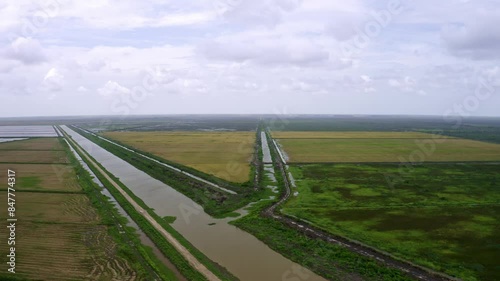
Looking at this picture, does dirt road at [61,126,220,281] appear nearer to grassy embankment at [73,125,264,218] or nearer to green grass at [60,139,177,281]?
green grass at [60,139,177,281]

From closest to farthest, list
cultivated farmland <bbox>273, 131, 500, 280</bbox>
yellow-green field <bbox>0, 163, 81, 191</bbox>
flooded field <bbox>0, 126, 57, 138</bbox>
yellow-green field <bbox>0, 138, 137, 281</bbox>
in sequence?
yellow-green field <bbox>0, 138, 137, 281</bbox>
cultivated farmland <bbox>273, 131, 500, 280</bbox>
yellow-green field <bbox>0, 163, 81, 191</bbox>
flooded field <bbox>0, 126, 57, 138</bbox>

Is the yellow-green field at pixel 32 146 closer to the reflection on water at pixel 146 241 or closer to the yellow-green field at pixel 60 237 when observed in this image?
the yellow-green field at pixel 60 237

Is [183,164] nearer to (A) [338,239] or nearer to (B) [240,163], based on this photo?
(B) [240,163]

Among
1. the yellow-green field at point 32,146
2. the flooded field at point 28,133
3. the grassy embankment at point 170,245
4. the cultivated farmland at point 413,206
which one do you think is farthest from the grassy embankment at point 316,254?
the flooded field at point 28,133

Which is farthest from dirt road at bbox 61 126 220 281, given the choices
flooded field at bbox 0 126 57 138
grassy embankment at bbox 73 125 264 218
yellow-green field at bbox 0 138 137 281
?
flooded field at bbox 0 126 57 138

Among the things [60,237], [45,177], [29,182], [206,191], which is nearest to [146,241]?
[60,237]

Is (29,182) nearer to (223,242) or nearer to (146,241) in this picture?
(146,241)
